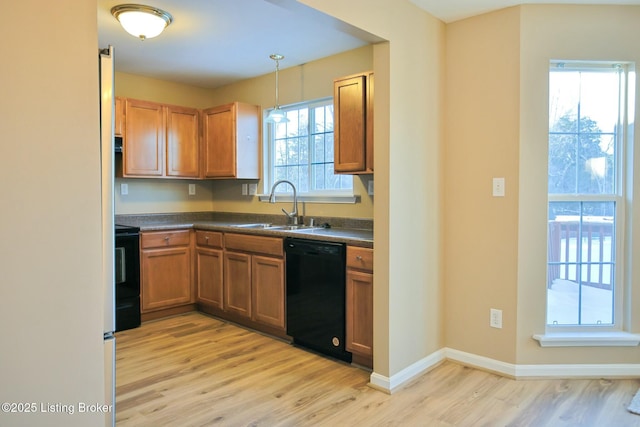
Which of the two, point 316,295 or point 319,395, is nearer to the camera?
point 319,395

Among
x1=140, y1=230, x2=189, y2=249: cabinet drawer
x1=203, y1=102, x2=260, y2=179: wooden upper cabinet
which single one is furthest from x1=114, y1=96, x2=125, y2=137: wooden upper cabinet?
x1=140, y1=230, x2=189, y2=249: cabinet drawer

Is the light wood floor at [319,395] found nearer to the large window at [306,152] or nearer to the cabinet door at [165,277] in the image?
the cabinet door at [165,277]

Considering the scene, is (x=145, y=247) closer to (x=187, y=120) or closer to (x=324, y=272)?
(x=187, y=120)

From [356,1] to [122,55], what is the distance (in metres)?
2.42

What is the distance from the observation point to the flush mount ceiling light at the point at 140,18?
278 centimetres

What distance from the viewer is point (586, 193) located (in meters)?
2.84

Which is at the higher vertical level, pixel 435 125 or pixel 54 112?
pixel 435 125

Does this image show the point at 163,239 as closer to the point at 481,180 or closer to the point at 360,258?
the point at 360,258

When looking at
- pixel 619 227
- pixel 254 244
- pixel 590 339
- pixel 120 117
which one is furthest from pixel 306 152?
pixel 590 339

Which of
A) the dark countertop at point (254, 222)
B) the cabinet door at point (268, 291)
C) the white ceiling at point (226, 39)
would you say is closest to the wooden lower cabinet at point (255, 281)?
the cabinet door at point (268, 291)

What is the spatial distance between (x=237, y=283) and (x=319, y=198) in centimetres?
106

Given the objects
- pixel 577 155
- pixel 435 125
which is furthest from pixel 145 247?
pixel 577 155

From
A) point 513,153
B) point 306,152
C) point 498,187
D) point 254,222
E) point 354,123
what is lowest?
point 254,222

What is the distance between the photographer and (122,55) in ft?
12.4
